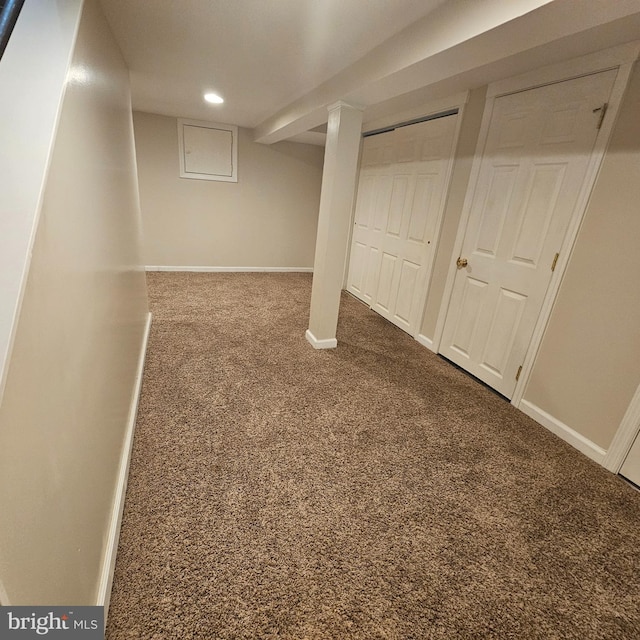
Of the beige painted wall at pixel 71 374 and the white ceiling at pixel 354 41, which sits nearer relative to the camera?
the beige painted wall at pixel 71 374

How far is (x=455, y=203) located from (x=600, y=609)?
8.63 ft

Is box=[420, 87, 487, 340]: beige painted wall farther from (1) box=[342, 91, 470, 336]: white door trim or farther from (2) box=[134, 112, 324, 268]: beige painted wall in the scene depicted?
(2) box=[134, 112, 324, 268]: beige painted wall

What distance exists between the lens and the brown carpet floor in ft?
3.66

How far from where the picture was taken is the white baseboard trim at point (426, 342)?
10.3 feet

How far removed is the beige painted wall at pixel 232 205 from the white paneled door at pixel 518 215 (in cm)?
352

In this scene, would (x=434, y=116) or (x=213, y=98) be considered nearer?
(x=434, y=116)

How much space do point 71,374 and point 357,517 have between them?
4.09 ft

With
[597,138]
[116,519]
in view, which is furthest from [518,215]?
[116,519]

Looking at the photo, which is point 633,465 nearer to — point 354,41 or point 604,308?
point 604,308

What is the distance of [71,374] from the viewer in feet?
2.93

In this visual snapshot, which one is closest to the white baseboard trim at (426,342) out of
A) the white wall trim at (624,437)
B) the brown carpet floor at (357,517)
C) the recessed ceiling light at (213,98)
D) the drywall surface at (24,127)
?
the brown carpet floor at (357,517)

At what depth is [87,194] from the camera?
1152mm

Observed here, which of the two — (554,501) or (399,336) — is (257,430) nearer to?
(554,501)

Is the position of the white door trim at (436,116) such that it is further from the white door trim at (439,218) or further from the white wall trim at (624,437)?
the white wall trim at (624,437)
